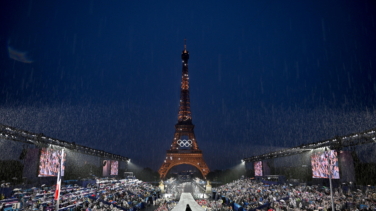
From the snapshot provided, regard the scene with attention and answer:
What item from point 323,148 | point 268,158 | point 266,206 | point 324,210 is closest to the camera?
point 324,210

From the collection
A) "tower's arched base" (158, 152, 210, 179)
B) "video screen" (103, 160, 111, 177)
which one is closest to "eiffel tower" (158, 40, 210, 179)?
"tower's arched base" (158, 152, 210, 179)

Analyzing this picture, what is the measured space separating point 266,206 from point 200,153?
46193 millimetres

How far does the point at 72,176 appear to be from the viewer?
160 feet

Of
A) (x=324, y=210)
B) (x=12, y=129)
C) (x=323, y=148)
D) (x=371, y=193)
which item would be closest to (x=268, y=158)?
(x=323, y=148)

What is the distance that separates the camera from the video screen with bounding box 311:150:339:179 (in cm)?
2661

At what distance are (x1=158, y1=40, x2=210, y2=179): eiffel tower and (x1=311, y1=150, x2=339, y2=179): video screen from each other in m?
37.8

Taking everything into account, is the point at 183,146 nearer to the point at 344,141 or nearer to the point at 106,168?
the point at 106,168

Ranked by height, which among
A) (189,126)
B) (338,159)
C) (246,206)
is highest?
(189,126)

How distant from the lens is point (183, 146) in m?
67.3

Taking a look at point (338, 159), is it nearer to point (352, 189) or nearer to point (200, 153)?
Result: point (352, 189)

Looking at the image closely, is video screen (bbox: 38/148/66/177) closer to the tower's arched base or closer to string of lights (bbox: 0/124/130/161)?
string of lights (bbox: 0/124/130/161)

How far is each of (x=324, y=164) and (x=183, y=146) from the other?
42812 millimetres

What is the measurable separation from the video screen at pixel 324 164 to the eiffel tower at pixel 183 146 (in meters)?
37.8

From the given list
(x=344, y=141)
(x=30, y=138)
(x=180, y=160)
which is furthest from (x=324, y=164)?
(x=180, y=160)
